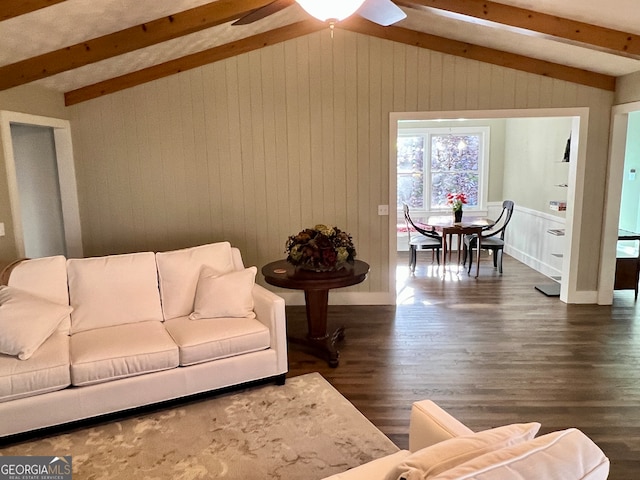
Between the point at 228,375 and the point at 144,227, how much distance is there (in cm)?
266

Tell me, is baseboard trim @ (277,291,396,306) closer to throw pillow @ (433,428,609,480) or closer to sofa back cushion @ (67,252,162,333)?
sofa back cushion @ (67,252,162,333)

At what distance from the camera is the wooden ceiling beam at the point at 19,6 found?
2.69 m

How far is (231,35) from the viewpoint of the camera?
4645 millimetres

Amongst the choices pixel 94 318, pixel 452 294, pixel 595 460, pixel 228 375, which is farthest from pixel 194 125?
pixel 595 460

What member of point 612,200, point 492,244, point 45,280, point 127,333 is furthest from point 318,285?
point 492,244

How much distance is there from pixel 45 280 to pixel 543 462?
3261 mm

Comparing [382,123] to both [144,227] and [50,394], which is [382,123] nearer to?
[144,227]

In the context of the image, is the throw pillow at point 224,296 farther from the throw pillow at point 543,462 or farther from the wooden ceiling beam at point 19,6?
the throw pillow at point 543,462

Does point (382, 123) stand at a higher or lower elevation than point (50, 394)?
higher

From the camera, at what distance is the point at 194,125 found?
511 centimetres

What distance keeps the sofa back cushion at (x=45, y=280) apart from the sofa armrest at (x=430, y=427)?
2.56m

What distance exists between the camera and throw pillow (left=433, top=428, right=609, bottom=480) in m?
1.11

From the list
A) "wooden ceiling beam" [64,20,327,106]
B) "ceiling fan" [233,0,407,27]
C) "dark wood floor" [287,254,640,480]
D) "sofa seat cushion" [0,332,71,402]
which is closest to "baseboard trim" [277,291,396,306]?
"dark wood floor" [287,254,640,480]

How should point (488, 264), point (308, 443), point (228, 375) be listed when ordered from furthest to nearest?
point (488, 264) < point (228, 375) < point (308, 443)
